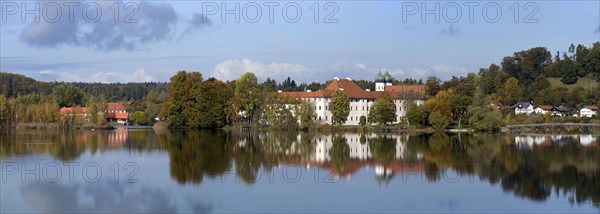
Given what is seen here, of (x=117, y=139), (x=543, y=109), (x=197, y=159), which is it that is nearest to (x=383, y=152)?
(x=197, y=159)

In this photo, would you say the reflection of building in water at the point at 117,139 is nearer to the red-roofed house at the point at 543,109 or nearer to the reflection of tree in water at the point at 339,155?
the reflection of tree in water at the point at 339,155

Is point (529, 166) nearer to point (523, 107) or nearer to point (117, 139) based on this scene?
point (117, 139)

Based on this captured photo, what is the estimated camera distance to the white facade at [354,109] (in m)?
80.8

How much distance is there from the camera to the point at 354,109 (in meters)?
84.2

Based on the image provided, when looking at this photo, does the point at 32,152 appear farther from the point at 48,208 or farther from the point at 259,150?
the point at 48,208

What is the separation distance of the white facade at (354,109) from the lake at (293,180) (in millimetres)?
37969

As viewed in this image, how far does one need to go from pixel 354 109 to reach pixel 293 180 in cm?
5777

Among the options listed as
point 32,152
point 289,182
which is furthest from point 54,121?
point 289,182

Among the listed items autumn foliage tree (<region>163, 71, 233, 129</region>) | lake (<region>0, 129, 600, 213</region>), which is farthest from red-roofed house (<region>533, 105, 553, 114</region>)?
lake (<region>0, 129, 600, 213</region>)

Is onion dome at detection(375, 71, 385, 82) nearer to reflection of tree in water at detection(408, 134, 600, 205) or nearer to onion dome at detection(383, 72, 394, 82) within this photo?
onion dome at detection(383, 72, 394, 82)

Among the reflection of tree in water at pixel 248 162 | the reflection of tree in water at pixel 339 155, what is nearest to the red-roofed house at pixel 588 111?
the reflection of tree in water at pixel 339 155

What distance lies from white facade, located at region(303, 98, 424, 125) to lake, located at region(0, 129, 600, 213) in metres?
38.0

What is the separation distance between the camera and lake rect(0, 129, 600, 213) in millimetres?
21000

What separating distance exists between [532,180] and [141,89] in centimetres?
13958
